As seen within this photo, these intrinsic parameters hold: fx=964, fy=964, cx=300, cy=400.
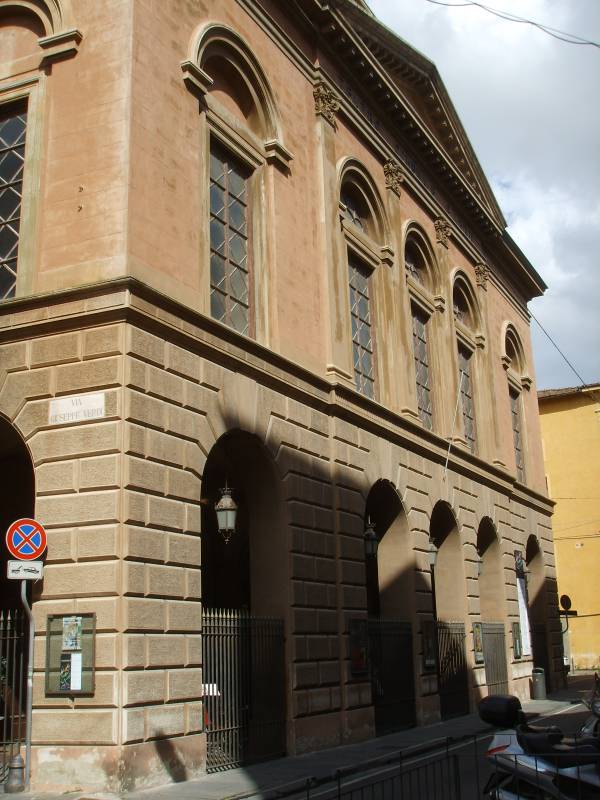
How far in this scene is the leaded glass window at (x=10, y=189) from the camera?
15.0 metres

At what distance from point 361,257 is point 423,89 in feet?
26.3

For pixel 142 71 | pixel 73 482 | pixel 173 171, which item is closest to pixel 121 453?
pixel 73 482

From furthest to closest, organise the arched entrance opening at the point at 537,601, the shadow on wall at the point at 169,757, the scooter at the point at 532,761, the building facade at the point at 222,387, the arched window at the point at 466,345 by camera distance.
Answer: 1. the arched entrance opening at the point at 537,601
2. the arched window at the point at 466,345
3. the building facade at the point at 222,387
4. the shadow on wall at the point at 169,757
5. the scooter at the point at 532,761

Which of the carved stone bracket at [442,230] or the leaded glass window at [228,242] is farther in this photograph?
the carved stone bracket at [442,230]

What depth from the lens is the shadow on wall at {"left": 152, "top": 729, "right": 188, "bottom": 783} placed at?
41.0 ft

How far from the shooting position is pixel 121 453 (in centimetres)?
1280

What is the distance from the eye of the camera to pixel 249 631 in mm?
15641

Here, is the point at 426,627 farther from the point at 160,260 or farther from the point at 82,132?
the point at 82,132

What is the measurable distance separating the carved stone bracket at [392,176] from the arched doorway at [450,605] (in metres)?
8.05

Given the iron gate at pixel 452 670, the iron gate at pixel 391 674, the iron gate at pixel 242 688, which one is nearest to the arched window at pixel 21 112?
the iron gate at pixel 242 688

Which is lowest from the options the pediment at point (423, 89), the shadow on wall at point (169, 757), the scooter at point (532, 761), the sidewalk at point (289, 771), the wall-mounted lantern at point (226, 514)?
the sidewalk at point (289, 771)

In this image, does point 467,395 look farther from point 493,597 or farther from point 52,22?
point 52,22

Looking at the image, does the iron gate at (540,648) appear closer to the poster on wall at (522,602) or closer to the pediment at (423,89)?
the poster on wall at (522,602)

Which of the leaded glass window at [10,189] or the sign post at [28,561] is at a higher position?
the leaded glass window at [10,189]
